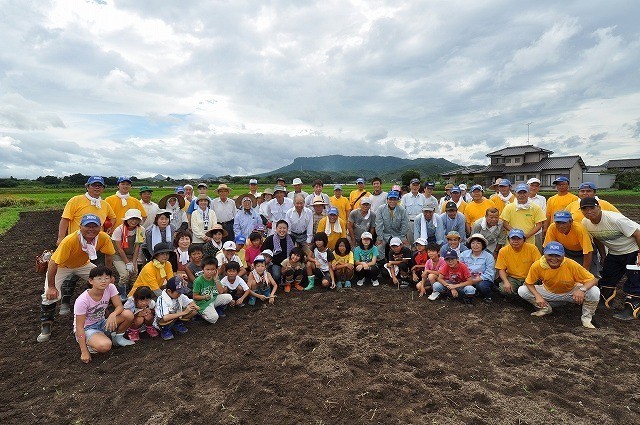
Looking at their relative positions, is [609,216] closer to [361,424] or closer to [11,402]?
[361,424]

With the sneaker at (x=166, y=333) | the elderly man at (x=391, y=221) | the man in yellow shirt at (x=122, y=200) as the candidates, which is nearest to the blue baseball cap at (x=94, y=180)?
the man in yellow shirt at (x=122, y=200)

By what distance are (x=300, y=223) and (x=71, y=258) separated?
13.2 ft

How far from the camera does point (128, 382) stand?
384cm

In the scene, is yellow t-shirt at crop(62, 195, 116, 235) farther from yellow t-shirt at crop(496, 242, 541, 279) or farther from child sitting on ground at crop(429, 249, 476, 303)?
yellow t-shirt at crop(496, 242, 541, 279)

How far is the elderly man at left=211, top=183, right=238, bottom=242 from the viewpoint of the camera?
7.85 metres

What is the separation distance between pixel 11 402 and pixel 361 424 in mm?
3604

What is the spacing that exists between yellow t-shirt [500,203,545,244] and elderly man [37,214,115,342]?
693cm

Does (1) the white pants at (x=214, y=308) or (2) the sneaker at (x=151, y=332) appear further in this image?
(1) the white pants at (x=214, y=308)

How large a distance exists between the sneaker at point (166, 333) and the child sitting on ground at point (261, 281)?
151 centimetres

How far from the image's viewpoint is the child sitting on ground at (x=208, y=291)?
5.34 m

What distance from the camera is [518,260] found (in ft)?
19.2

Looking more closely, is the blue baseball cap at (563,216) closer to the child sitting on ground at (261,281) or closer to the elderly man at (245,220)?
the child sitting on ground at (261,281)

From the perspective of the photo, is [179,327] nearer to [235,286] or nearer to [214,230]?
[235,286]

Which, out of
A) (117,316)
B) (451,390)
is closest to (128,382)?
(117,316)
